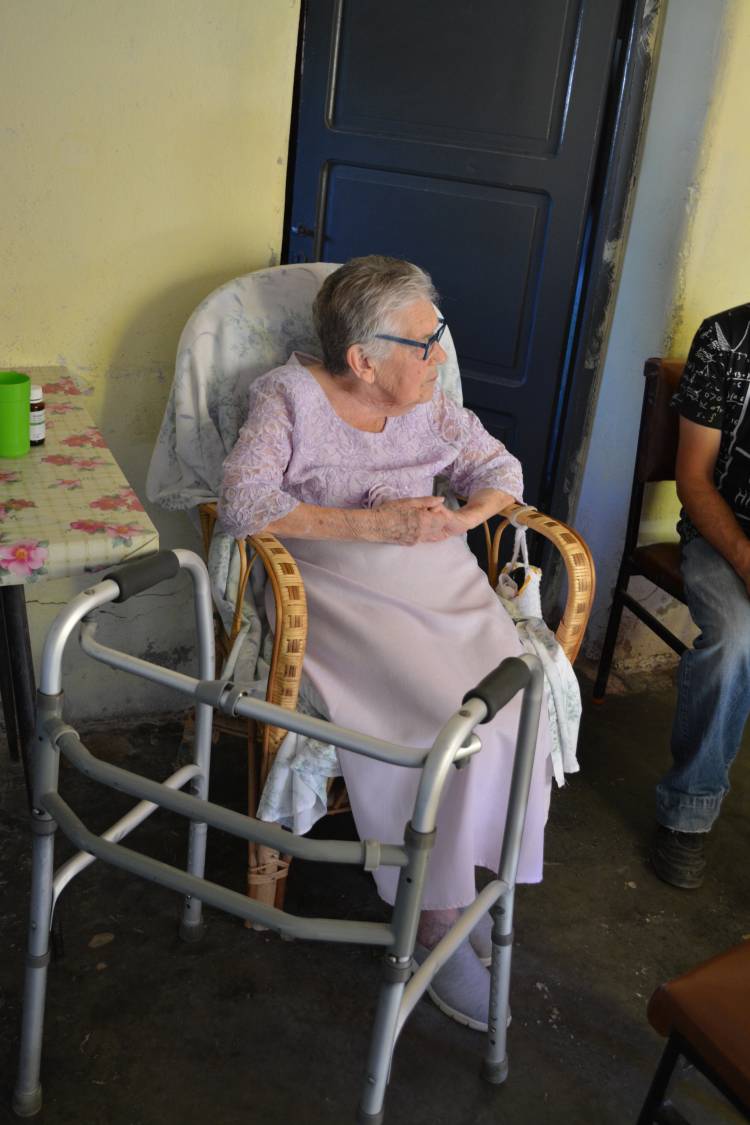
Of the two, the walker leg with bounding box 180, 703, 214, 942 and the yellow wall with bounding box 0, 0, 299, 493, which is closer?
the walker leg with bounding box 180, 703, 214, 942

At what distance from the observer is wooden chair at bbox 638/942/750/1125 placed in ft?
4.11

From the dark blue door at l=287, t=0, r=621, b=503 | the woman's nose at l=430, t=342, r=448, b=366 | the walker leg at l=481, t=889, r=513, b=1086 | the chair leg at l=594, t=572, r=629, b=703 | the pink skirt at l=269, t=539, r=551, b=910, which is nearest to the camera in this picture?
the walker leg at l=481, t=889, r=513, b=1086

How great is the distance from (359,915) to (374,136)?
A: 5.80ft

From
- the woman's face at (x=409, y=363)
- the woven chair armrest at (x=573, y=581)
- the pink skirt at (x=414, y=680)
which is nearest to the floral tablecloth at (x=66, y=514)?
the pink skirt at (x=414, y=680)

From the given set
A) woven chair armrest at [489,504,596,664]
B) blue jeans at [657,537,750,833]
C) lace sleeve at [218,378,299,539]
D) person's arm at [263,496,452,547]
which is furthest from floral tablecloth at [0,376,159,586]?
blue jeans at [657,537,750,833]

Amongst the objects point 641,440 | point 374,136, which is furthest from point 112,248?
point 641,440

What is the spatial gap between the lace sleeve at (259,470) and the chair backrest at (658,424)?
99cm

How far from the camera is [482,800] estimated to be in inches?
67.2

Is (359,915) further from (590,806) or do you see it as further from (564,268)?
(564,268)

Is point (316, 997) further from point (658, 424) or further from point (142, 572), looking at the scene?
point (658, 424)

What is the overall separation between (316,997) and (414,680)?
23.2 inches

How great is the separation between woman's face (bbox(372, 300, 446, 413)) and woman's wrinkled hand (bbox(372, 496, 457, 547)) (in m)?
0.20

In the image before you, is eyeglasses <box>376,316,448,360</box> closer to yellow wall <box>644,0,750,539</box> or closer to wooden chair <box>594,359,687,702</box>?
wooden chair <box>594,359,687,702</box>

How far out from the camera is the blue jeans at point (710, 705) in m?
2.17
